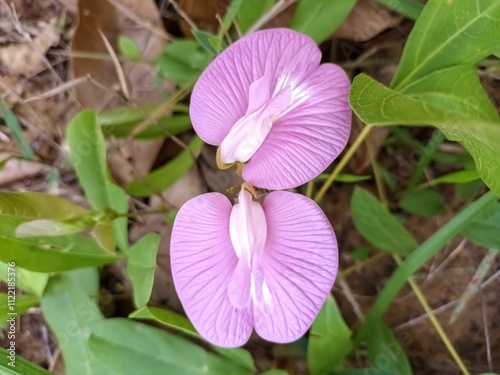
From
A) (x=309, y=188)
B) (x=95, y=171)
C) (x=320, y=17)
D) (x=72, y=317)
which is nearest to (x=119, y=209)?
(x=95, y=171)

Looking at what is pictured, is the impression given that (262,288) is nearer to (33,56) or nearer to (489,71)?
(489,71)

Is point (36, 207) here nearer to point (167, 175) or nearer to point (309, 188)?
point (167, 175)

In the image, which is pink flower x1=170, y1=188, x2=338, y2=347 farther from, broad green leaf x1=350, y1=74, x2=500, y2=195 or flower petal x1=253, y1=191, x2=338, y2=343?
broad green leaf x1=350, y1=74, x2=500, y2=195

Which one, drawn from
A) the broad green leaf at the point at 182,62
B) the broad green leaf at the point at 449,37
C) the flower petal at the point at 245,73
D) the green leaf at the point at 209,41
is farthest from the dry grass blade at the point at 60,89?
the broad green leaf at the point at 449,37

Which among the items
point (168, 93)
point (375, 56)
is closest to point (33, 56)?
point (168, 93)

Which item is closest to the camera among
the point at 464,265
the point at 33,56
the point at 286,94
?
the point at 286,94
